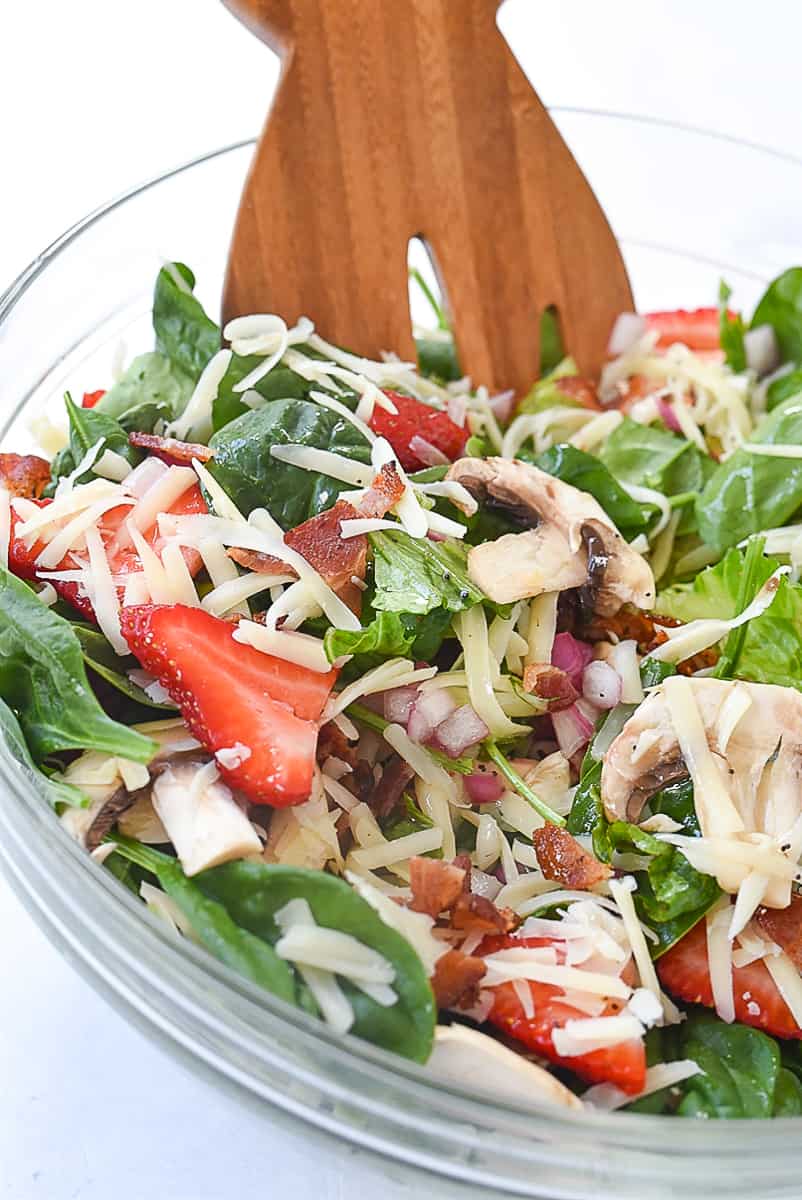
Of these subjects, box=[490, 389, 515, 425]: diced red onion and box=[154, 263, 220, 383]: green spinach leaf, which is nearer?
box=[154, 263, 220, 383]: green spinach leaf

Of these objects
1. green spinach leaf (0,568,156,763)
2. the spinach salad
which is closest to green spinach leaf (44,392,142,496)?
the spinach salad

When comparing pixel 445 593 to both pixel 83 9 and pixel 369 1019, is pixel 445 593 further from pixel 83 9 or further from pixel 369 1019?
pixel 83 9

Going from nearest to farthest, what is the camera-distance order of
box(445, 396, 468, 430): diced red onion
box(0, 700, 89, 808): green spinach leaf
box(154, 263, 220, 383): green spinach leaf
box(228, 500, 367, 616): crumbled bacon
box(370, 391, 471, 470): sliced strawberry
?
box(0, 700, 89, 808): green spinach leaf, box(228, 500, 367, 616): crumbled bacon, box(370, 391, 471, 470): sliced strawberry, box(154, 263, 220, 383): green spinach leaf, box(445, 396, 468, 430): diced red onion

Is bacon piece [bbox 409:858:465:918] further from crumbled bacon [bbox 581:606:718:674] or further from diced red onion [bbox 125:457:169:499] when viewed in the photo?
diced red onion [bbox 125:457:169:499]

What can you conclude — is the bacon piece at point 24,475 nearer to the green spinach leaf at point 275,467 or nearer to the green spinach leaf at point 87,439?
the green spinach leaf at point 87,439

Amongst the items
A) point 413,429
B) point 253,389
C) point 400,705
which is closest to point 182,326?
point 253,389

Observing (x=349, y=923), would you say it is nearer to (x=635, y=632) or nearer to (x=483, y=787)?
(x=483, y=787)

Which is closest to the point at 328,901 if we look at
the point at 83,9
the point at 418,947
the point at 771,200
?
the point at 418,947
